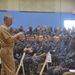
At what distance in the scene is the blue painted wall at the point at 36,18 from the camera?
12.8m

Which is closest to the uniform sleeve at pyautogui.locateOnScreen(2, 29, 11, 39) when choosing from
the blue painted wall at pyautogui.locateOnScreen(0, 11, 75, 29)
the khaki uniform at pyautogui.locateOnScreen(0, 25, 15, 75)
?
the khaki uniform at pyautogui.locateOnScreen(0, 25, 15, 75)

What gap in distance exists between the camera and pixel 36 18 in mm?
12906

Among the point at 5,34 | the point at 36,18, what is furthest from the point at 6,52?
the point at 36,18

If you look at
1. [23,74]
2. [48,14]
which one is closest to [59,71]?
[23,74]

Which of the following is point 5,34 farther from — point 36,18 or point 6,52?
point 36,18

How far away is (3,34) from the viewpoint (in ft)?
10.8

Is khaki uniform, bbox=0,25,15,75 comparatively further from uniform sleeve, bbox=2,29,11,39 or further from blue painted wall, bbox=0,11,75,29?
blue painted wall, bbox=0,11,75,29

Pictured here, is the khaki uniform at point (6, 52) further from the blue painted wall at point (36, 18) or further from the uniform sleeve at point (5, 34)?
the blue painted wall at point (36, 18)

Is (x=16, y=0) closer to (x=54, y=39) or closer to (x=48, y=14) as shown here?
(x=48, y=14)

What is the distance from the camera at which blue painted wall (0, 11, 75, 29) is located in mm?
12815

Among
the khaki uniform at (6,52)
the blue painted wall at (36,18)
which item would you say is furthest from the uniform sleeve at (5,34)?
the blue painted wall at (36,18)

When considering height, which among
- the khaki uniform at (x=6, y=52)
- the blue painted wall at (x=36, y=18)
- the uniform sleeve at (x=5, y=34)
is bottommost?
the khaki uniform at (x=6, y=52)

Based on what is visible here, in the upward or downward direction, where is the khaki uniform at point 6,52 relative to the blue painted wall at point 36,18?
downward

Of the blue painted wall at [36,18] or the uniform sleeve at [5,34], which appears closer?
the uniform sleeve at [5,34]
